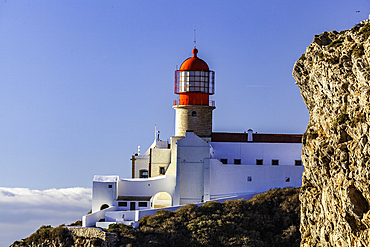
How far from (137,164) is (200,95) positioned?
6940 millimetres

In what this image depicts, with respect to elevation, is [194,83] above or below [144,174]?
above

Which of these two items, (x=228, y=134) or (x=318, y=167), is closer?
(x=318, y=167)

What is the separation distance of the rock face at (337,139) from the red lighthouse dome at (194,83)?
59.4ft

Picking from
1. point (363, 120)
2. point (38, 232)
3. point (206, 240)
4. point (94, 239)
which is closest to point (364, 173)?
point (363, 120)

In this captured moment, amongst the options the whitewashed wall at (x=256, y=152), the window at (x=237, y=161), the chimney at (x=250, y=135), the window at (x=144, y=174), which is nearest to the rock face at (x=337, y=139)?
the whitewashed wall at (x=256, y=152)

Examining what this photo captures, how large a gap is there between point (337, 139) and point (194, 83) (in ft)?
71.1

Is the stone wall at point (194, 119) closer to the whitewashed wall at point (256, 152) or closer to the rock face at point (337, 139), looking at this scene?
the whitewashed wall at point (256, 152)

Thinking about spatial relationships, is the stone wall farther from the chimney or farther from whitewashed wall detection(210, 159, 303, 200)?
the chimney

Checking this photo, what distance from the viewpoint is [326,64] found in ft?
75.0

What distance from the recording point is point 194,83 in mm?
43031

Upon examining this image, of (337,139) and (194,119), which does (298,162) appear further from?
(337,139)

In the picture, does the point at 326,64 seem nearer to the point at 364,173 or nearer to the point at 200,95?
the point at 364,173

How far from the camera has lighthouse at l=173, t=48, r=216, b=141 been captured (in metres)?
43.0

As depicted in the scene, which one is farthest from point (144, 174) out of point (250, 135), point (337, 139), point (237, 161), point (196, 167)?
point (337, 139)
